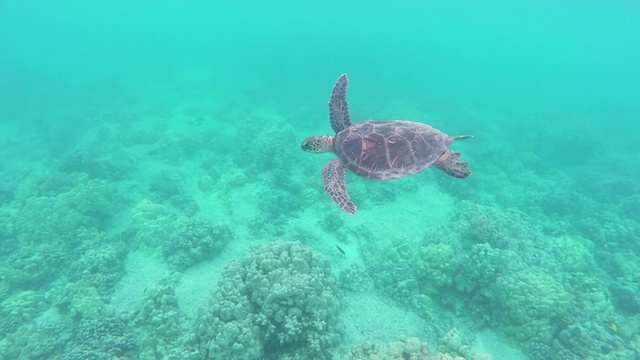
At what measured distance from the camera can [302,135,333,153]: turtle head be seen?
795 centimetres

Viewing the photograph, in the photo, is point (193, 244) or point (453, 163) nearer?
point (453, 163)

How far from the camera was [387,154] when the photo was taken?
6754 millimetres

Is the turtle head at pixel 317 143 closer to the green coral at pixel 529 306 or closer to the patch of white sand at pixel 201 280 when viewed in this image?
the patch of white sand at pixel 201 280

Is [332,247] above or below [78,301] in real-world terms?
below

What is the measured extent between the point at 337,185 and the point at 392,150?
1500mm

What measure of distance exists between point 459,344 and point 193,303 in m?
6.75

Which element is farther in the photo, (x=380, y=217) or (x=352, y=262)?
(x=380, y=217)

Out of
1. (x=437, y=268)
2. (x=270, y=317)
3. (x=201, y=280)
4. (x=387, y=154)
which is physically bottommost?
(x=201, y=280)

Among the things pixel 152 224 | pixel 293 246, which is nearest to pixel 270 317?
pixel 293 246

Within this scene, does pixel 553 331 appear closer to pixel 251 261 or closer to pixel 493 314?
pixel 493 314

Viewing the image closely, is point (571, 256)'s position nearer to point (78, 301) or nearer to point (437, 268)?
point (437, 268)

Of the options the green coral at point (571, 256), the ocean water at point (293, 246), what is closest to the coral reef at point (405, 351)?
the ocean water at point (293, 246)

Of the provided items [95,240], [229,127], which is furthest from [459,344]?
[229,127]

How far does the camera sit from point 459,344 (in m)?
6.67
